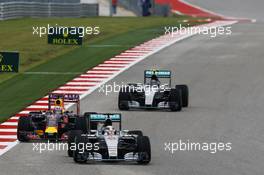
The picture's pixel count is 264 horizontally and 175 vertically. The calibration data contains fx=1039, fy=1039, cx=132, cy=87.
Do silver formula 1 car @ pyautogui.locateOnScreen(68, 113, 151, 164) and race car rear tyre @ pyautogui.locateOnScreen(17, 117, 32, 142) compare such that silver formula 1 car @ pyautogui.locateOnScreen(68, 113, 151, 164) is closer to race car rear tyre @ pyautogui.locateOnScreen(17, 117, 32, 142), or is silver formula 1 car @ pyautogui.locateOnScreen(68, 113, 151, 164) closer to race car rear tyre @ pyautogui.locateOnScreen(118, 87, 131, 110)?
race car rear tyre @ pyautogui.locateOnScreen(17, 117, 32, 142)

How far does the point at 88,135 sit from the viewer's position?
949 inches

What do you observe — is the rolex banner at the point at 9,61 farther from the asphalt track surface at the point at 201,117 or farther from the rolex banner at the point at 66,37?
the rolex banner at the point at 66,37

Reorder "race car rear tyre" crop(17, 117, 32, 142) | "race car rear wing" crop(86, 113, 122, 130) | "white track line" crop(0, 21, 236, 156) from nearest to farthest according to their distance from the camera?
"race car rear wing" crop(86, 113, 122, 130) < "race car rear tyre" crop(17, 117, 32, 142) < "white track line" crop(0, 21, 236, 156)

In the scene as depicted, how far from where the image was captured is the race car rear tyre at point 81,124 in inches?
1032

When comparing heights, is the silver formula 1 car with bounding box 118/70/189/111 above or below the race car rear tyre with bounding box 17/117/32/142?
above

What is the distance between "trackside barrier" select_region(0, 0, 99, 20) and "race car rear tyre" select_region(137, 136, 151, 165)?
41.6 m

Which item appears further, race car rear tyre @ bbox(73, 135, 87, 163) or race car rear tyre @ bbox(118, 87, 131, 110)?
race car rear tyre @ bbox(118, 87, 131, 110)

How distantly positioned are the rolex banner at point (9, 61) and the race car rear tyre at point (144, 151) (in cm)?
1152

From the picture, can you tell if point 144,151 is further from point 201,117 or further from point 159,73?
point 159,73

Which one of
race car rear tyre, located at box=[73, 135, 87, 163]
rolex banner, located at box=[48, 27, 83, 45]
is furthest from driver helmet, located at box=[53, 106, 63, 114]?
rolex banner, located at box=[48, 27, 83, 45]

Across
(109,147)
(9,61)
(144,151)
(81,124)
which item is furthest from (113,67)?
(144,151)

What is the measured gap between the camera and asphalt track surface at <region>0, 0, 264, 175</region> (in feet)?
74.8

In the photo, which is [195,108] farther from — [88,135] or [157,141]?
[88,135]

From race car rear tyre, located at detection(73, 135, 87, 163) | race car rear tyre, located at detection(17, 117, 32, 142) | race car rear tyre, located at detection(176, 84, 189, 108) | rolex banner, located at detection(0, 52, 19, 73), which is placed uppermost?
A: rolex banner, located at detection(0, 52, 19, 73)
